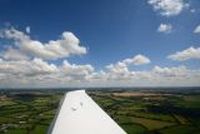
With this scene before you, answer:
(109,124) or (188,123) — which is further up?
(109,124)

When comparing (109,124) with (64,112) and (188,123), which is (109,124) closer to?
(64,112)

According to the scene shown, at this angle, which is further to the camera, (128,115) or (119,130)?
(128,115)

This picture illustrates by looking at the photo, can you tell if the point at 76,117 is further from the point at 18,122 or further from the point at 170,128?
the point at 18,122

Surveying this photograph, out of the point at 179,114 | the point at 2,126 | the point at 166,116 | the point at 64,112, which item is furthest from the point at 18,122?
the point at 64,112

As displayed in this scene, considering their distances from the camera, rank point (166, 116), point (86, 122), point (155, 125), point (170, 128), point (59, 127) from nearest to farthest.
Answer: point (59, 127) < point (86, 122) < point (170, 128) < point (155, 125) < point (166, 116)

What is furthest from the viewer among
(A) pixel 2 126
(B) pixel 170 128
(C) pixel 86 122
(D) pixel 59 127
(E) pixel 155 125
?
(A) pixel 2 126

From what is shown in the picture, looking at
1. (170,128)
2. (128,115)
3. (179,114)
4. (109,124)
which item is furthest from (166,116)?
(109,124)

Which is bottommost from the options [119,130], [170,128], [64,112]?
[170,128]
